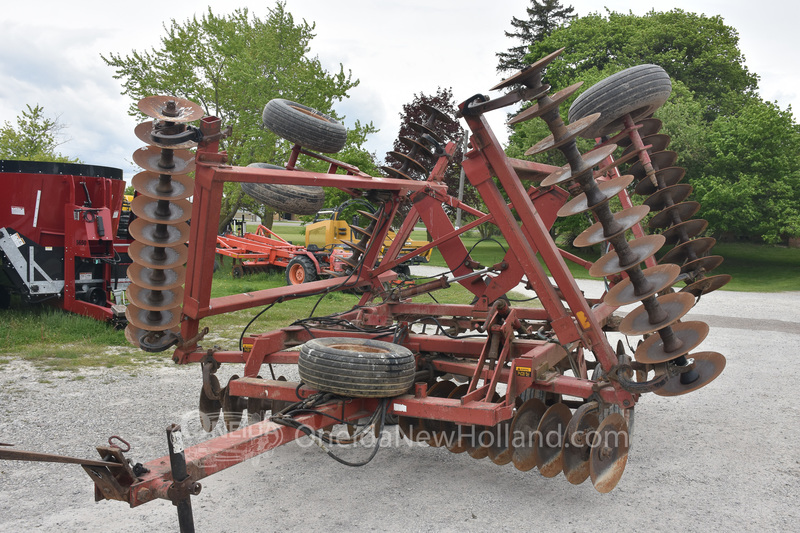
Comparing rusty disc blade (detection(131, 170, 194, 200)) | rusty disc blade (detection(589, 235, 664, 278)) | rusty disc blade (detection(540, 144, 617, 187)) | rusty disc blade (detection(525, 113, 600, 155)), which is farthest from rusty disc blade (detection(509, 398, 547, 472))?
rusty disc blade (detection(131, 170, 194, 200))

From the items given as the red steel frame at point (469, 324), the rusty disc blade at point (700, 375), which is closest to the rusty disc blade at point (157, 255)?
the red steel frame at point (469, 324)

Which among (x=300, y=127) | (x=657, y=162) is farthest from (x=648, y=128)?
(x=300, y=127)

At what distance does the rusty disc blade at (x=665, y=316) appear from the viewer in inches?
156

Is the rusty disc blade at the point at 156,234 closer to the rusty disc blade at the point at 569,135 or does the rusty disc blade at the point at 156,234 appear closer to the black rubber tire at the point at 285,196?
the black rubber tire at the point at 285,196

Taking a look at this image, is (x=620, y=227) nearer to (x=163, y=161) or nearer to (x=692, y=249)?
(x=692, y=249)

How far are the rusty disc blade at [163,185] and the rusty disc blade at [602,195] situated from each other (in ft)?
9.69

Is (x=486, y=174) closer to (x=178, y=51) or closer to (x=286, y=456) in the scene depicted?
(x=286, y=456)

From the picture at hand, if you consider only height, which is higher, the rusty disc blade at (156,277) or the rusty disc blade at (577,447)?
the rusty disc blade at (156,277)

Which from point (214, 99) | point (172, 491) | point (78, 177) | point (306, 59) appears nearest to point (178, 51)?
→ point (214, 99)

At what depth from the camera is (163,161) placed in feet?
16.0

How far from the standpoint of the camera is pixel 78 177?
9898 mm

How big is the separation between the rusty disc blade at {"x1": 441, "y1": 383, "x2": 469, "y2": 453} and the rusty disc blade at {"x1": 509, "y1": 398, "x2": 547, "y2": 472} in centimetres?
54

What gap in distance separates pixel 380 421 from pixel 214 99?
758 inches

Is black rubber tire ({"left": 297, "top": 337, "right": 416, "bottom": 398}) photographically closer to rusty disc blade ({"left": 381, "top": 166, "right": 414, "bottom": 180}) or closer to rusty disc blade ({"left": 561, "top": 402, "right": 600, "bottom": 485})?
rusty disc blade ({"left": 561, "top": 402, "right": 600, "bottom": 485})
